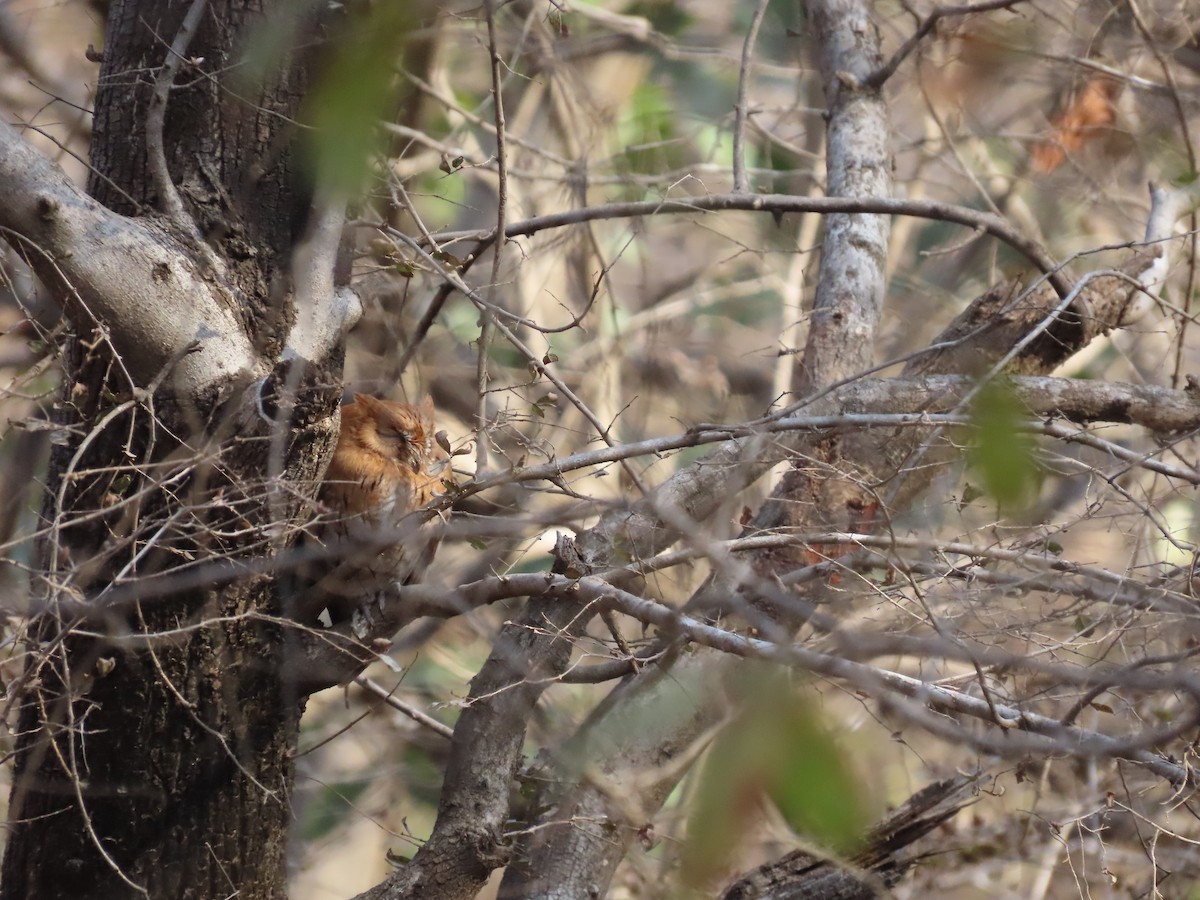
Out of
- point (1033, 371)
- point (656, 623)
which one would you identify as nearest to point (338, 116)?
point (656, 623)

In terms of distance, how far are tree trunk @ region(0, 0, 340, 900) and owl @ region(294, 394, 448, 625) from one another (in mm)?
336

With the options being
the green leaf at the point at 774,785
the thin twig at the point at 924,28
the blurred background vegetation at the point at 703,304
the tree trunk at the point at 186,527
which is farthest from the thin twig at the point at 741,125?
the green leaf at the point at 774,785

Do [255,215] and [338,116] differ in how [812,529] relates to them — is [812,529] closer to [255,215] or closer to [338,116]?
[255,215]

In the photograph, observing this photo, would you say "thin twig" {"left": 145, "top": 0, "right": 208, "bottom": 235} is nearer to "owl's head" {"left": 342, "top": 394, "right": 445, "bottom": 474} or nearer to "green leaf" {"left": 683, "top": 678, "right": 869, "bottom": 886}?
"owl's head" {"left": 342, "top": 394, "right": 445, "bottom": 474}

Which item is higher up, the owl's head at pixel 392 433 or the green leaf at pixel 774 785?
the owl's head at pixel 392 433

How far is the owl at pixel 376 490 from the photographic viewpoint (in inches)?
→ 123

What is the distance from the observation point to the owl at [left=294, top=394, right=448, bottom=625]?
123 inches

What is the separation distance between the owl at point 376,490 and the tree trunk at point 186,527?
1.10ft

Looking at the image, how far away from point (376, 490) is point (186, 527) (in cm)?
98

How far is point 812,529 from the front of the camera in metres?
3.37

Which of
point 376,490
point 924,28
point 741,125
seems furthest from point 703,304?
point 376,490

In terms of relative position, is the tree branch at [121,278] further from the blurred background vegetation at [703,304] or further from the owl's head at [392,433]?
the owl's head at [392,433]

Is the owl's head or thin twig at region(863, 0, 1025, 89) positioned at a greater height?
thin twig at region(863, 0, 1025, 89)

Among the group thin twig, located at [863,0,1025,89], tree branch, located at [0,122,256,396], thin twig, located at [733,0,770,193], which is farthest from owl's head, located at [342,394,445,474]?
thin twig, located at [863,0,1025,89]
